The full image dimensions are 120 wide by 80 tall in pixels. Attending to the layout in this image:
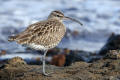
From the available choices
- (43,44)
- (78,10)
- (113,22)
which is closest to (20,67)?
(43,44)

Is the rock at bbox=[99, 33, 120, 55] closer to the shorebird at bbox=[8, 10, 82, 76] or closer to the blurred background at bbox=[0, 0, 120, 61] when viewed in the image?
the blurred background at bbox=[0, 0, 120, 61]

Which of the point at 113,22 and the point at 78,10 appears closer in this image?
the point at 113,22

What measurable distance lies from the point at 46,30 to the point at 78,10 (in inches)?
518

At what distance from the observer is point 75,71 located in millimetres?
7938

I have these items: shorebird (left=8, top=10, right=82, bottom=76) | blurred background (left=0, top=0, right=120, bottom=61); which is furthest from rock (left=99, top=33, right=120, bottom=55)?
shorebird (left=8, top=10, right=82, bottom=76)

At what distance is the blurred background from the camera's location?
53.6 feet

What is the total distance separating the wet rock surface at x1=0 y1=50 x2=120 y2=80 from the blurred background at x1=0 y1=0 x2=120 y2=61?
6.21 meters

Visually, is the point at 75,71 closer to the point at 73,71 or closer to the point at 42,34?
the point at 73,71

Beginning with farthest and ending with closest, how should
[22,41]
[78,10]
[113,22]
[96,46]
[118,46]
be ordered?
[78,10] → [113,22] → [96,46] → [118,46] → [22,41]

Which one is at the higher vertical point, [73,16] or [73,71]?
[73,16]

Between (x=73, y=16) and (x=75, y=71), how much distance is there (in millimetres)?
12181

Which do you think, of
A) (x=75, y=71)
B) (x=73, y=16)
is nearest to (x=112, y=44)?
(x=75, y=71)

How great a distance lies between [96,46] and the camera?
627 inches

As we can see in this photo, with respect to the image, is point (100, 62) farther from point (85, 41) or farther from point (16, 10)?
point (16, 10)
